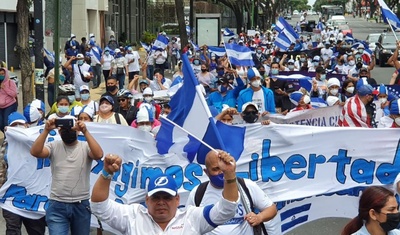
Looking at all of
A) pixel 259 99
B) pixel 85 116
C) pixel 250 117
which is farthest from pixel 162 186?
pixel 259 99

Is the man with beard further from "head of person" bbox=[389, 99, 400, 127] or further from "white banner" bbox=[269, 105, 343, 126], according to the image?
"white banner" bbox=[269, 105, 343, 126]

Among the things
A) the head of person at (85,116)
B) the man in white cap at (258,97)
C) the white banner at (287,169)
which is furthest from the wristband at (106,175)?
the man in white cap at (258,97)

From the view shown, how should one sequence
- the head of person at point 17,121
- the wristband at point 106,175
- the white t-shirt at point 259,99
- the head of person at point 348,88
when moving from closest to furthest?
1. the wristband at point 106,175
2. the head of person at point 17,121
3. the white t-shirt at point 259,99
4. the head of person at point 348,88

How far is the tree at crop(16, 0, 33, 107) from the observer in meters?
13.4

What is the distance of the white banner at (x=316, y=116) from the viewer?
10.6m

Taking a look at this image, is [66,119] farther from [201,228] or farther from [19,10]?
[19,10]

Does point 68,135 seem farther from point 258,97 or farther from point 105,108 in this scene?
point 258,97

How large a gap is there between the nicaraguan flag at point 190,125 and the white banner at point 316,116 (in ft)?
15.4

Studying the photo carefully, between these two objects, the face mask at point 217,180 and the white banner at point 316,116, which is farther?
the white banner at point 316,116

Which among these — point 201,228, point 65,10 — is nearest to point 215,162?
point 201,228

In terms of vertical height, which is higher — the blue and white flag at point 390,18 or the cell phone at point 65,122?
the blue and white flag at point 390,18

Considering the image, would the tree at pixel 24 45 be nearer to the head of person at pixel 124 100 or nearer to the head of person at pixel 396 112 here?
the head of person at pixel 124 100

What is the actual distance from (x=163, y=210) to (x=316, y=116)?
6.77m

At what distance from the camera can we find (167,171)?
7.50 metres
